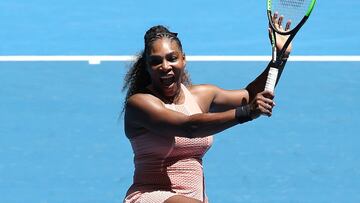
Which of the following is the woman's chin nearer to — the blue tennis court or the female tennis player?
the female tennis player

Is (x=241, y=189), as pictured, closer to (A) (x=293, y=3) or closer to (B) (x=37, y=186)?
(B) (x=37, y=186)

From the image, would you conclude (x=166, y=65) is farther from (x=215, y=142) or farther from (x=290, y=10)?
(x=215, y=142)

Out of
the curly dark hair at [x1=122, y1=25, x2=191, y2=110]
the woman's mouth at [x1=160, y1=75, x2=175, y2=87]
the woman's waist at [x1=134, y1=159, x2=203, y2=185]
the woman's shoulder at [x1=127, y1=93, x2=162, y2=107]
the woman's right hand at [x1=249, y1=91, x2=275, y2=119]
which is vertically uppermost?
the curly dark hair at [x1=122, y1=25, x2=191, y2=110]

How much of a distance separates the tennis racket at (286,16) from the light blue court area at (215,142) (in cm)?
215

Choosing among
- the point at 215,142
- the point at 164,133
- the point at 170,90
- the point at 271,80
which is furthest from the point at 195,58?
the point at 271,80

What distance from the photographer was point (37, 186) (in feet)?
25.8

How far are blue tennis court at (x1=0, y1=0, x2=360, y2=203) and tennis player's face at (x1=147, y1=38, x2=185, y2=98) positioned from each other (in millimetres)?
2347

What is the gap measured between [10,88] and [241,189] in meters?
2.94

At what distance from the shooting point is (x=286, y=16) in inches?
222

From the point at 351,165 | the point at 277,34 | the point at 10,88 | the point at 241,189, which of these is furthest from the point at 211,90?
the point at 10,88

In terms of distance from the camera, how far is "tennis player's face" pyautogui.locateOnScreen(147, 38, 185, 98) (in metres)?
5.31

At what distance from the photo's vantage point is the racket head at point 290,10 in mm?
5484

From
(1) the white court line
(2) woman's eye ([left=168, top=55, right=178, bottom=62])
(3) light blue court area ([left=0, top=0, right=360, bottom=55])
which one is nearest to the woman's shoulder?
(2) woman's eye ([left=168, top=55, right=178, bottom=62])

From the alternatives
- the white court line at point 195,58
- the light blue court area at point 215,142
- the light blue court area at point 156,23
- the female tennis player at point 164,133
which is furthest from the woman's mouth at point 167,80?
the light blue court area at point 156,23
